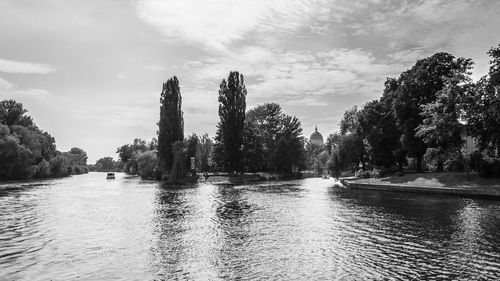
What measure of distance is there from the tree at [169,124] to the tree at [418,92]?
54.4 metres

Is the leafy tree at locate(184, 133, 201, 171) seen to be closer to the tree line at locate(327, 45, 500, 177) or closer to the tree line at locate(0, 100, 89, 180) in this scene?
the tree line at locate(327, 45, 500, 177)

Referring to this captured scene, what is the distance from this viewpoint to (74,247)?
59.0 ft

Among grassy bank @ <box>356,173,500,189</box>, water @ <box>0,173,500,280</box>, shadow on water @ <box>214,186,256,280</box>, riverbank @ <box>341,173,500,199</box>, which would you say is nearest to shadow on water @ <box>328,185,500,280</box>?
water @ <box>0,173,500,280</box>

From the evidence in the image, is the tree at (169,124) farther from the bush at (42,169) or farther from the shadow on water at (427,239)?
the shadow on water at (427,239)

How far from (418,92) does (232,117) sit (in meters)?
48.4

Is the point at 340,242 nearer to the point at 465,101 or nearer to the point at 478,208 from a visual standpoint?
the point at 478,208

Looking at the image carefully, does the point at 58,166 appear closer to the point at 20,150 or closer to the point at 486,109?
the point at 20,150

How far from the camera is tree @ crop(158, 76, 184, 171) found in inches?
3674

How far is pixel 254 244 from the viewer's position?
59.8ft

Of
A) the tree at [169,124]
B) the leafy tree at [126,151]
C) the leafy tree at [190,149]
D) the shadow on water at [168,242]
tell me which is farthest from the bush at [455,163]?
the leafy tree at [126,151]

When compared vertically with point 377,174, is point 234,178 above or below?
below

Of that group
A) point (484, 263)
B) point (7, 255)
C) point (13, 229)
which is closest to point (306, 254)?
point (484, 263)

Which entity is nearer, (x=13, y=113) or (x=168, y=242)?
(x=168, y=242)

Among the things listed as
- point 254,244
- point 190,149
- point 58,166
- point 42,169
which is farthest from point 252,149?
point 254,244
